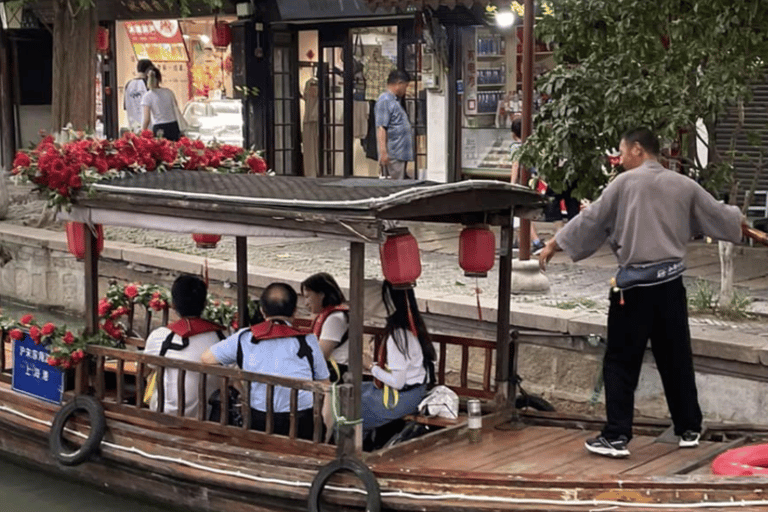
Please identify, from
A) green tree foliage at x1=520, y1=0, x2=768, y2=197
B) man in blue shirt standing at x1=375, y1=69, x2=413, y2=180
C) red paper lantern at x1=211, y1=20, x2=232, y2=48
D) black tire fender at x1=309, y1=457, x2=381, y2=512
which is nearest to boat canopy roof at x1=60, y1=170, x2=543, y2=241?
black tire fender at x1=309, y1=457, x2=381, y2=512

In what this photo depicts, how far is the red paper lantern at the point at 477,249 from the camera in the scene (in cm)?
650

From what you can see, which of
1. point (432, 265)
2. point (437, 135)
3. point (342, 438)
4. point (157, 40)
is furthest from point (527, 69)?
point (157, 40)

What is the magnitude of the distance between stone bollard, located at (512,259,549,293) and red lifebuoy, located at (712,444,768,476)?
143 inches

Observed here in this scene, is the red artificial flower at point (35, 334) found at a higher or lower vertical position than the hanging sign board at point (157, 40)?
lower

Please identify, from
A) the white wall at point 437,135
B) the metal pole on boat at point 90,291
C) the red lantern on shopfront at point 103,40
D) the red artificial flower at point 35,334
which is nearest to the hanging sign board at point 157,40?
the red lantern on shopfront at point 103,40

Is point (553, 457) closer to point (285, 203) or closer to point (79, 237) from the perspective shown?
point (285, 203)

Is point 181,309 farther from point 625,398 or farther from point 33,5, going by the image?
point 33,5

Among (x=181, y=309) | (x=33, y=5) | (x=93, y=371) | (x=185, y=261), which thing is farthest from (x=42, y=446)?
(x=33, y=5)

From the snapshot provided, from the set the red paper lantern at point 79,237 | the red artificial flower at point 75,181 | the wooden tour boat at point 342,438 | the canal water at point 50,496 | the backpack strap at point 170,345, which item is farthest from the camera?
the canal water at point 50,496

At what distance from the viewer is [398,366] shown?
6336 mm

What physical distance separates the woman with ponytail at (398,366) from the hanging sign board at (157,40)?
1191 centimetres

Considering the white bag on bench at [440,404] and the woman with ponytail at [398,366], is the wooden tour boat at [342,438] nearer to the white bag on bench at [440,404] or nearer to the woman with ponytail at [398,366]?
the white bag on bench at [440,404]

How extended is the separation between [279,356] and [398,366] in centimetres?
60

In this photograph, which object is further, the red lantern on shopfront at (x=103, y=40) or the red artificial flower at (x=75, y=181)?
the red lantern on shopfront at (x=103, y=40)
